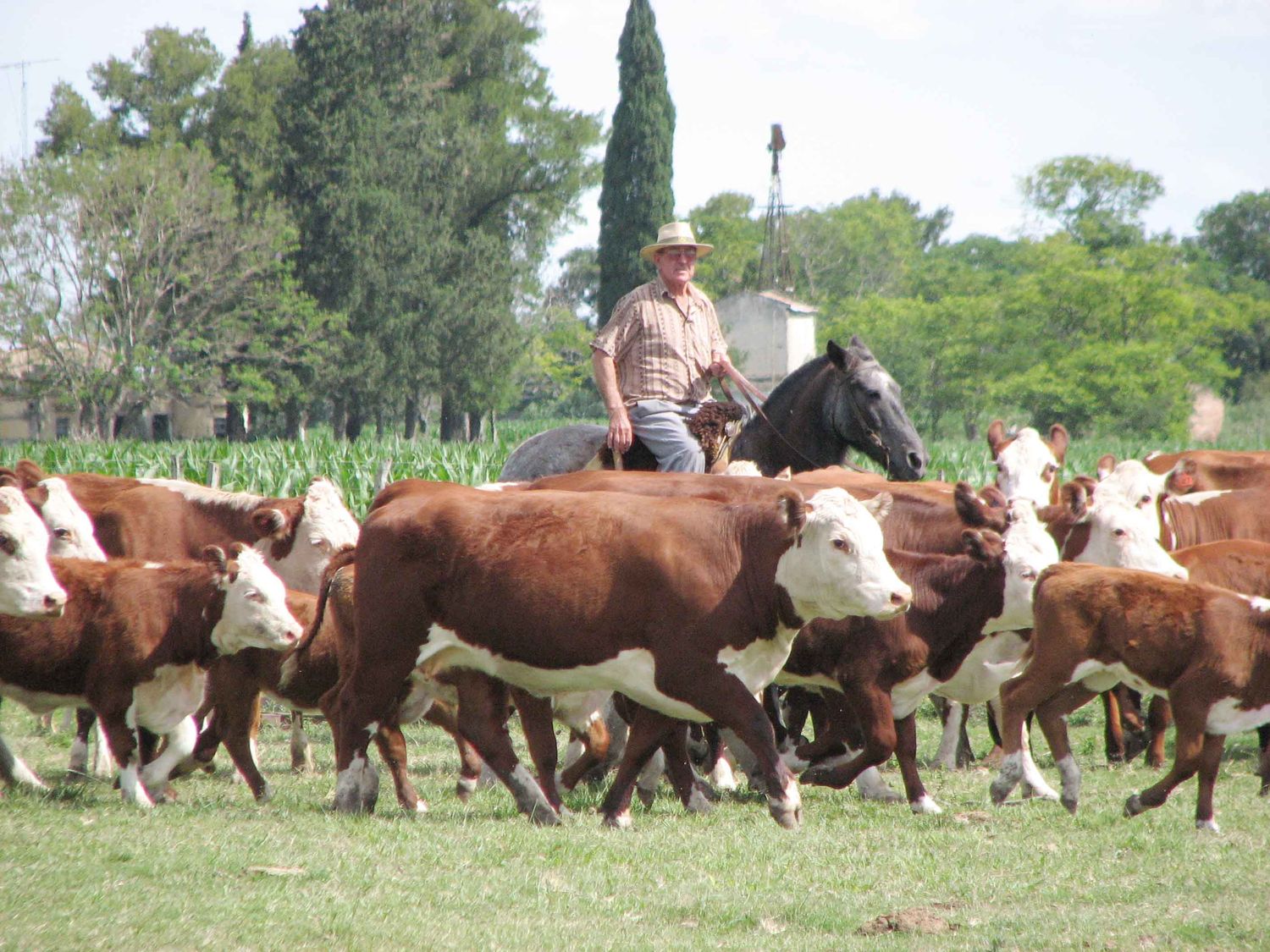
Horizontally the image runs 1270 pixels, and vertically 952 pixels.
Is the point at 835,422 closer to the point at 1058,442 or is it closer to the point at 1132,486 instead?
the point at 1132,486

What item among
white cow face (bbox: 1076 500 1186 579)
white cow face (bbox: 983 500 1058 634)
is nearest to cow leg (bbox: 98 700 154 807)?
white cow face (bbox: 983 500 1058 634)

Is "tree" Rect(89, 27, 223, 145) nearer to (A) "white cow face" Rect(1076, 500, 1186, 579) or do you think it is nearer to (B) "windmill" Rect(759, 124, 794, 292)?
(B) "windmill" Rect(759, 124, 794, 292)

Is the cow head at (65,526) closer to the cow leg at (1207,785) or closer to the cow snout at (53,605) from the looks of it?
the cow snout at (53,605)

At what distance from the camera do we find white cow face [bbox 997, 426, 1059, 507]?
10.8 meters

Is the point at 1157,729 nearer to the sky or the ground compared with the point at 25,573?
nearer to the ground

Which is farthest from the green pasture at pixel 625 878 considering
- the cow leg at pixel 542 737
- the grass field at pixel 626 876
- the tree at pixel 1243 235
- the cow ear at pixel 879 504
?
the tree at pixel 1243 235

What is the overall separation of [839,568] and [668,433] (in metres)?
3.31

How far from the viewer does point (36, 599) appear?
734 cm

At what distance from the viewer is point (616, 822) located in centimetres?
702

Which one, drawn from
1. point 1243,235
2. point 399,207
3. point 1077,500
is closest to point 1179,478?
point 1077,500

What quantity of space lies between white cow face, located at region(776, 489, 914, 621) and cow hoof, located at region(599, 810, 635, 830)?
1.27 meters

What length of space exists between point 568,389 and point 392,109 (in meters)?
29.4

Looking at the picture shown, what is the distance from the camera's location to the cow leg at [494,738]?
700cm

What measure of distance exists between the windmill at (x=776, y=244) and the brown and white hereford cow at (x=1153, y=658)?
57.8m
